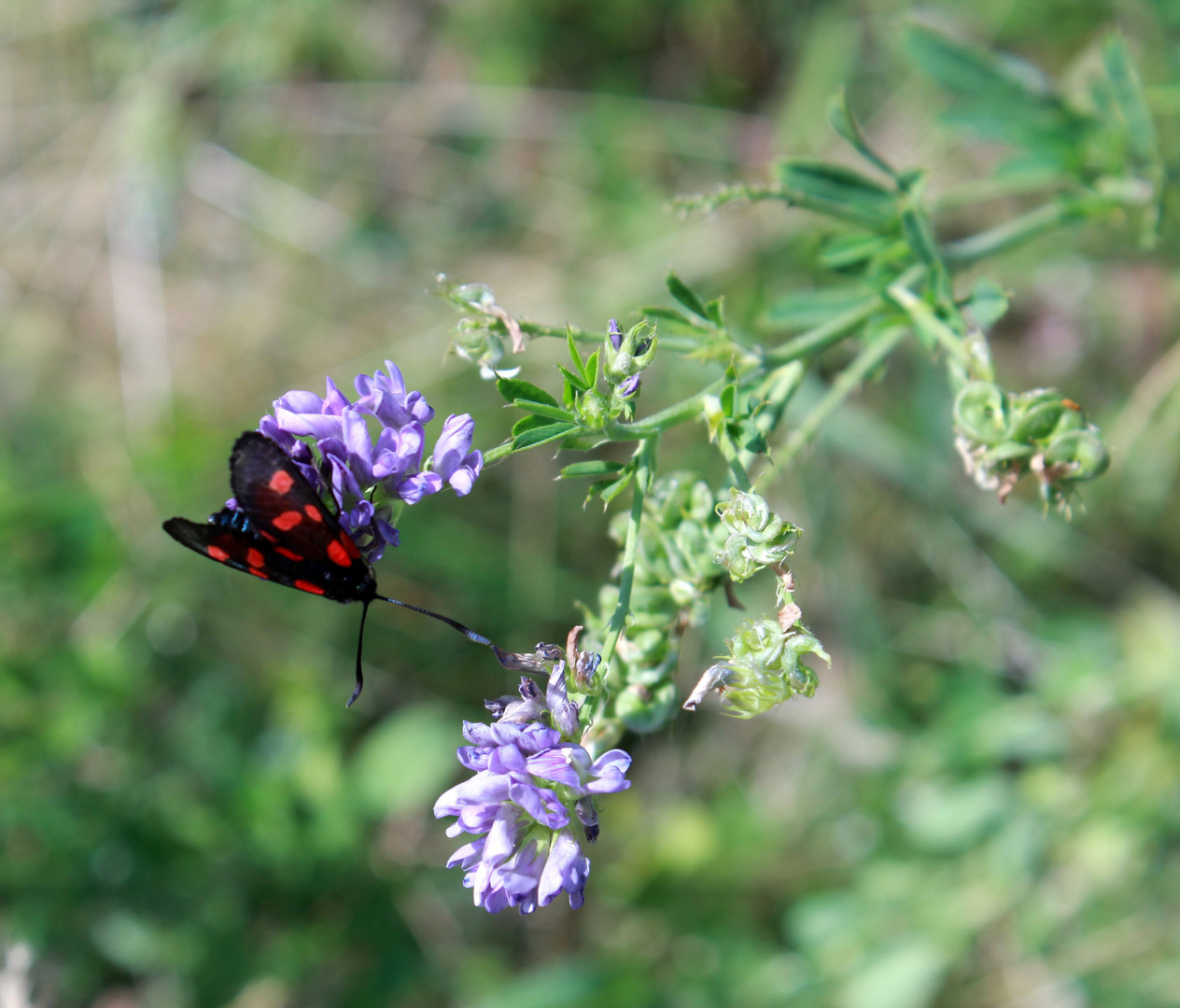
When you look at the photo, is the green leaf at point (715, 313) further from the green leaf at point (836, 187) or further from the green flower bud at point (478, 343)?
the green leaf at point (836, 187)

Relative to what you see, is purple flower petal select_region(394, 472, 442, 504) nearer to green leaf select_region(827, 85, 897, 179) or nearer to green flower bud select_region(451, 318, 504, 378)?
green flower bud select_region(451, 318, 504, 378)

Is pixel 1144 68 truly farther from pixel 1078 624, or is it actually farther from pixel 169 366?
pixel 169 366

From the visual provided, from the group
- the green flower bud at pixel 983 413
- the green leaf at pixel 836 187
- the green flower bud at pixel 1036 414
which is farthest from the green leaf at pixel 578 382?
the green leaf at pixel 836 187

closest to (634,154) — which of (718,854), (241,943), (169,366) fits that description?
(169,366)

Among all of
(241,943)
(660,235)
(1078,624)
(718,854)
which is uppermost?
(660,235)

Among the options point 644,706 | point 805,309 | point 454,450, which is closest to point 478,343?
point 454,450

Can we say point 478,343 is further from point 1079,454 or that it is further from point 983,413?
point 1079,454
